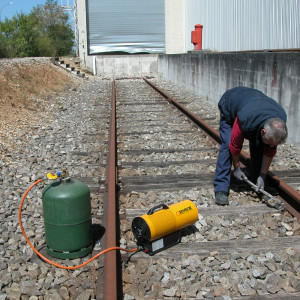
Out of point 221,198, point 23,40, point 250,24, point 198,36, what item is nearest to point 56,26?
point 23,40

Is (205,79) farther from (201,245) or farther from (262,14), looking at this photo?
(201,245)

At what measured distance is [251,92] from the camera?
4.43 meters

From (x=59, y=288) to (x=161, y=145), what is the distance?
14.2 ft

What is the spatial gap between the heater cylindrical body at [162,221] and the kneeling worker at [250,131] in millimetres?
833

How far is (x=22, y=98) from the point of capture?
11.7m

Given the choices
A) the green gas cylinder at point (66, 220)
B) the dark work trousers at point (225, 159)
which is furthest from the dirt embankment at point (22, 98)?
the dark work trousers at point (225, 159)

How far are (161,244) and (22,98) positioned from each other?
29.9 ft

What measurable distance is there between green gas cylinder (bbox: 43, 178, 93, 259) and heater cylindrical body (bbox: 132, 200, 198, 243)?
0.45 meters

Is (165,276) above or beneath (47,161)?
beneath

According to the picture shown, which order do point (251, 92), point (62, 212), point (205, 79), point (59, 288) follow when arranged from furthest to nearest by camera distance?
point (205, 79)
point (251, 92)
point (62, 212)
point (59, 288)

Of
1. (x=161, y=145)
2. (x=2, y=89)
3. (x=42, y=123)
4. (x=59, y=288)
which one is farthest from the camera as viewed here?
(x=2, y=89)

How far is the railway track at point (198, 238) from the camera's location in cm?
308

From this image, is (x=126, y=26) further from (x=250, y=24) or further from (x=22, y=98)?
(x=22, y=98)

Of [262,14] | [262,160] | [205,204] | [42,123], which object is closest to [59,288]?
[205,204]
